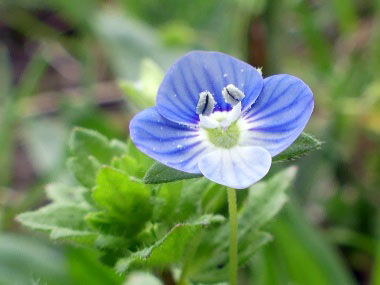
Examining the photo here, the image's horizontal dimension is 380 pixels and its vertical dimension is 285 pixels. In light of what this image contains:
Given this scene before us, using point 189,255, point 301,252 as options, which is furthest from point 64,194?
point 301,252

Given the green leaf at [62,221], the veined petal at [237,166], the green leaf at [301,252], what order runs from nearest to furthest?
the veined petal at [237,166] → the green leaf at [62,221] → the green leaf at [301,252]

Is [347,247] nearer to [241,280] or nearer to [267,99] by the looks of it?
[241,280]

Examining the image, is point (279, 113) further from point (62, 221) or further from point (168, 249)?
point (62, 221)

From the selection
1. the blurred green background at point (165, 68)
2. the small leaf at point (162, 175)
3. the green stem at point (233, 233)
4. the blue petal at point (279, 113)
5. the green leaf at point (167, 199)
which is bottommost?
the green stem at point (233, 233)

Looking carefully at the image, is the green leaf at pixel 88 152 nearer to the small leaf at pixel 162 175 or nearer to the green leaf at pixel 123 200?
the green leaf at pixel 123 200

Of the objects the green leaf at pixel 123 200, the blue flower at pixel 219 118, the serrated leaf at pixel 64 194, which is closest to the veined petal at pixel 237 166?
the blue flower at pixel 219 118

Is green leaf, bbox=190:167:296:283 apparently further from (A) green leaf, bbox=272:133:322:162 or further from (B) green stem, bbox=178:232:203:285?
(A) green leaf, bbox=272:133:322:162
